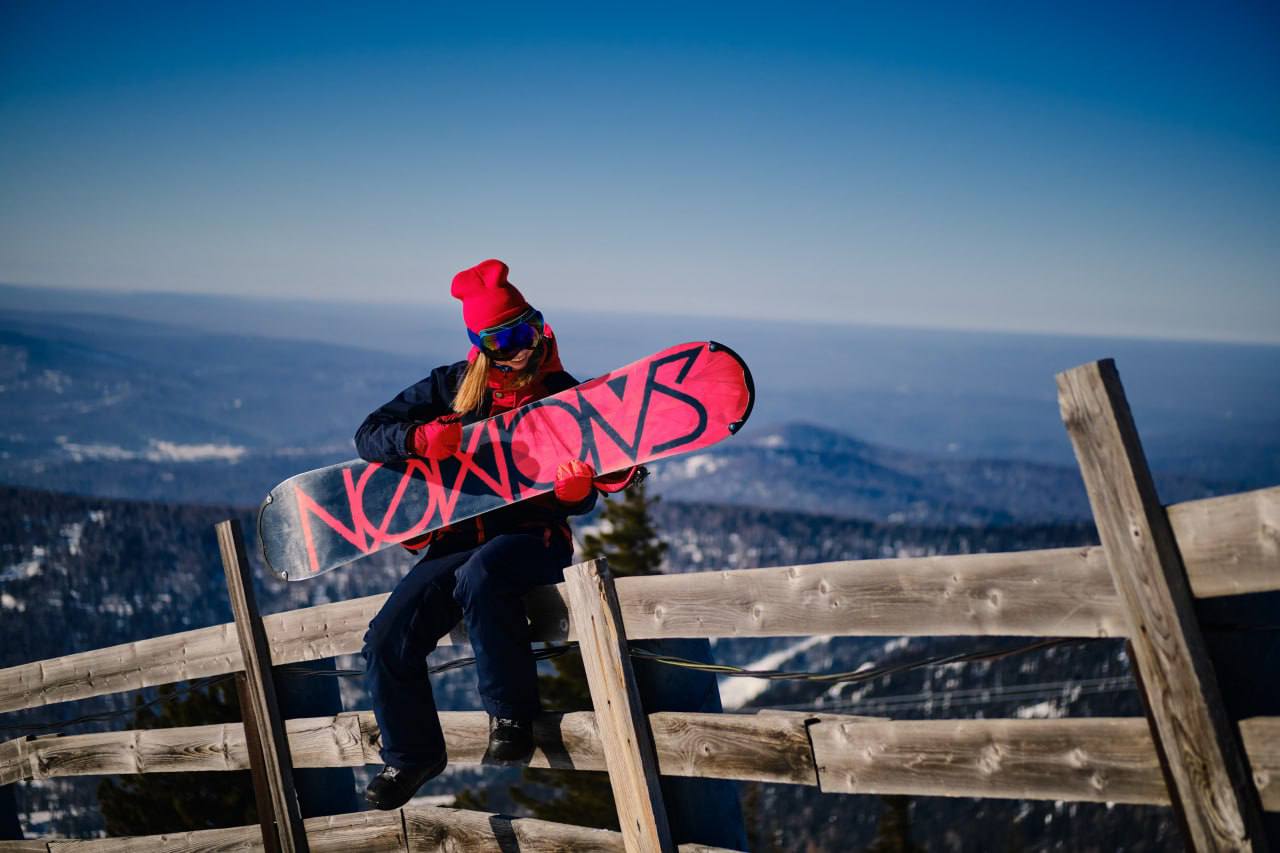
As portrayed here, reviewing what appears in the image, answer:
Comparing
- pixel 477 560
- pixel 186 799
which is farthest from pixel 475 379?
pixel 186 799

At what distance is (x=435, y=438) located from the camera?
4.09 m

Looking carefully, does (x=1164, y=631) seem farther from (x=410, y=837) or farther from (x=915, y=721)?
(x=410, y=837)

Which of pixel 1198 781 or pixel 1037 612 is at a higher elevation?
pixel 1037 612

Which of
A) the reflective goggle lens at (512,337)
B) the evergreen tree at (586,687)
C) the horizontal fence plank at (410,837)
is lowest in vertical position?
the evergreen tree at (586,687)

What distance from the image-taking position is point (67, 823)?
67375 mm

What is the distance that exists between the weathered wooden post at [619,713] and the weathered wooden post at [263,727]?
2.01m

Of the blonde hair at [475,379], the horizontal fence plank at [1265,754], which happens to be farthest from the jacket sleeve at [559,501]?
the horizontal fence plank at [1265,754]

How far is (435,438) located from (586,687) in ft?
68.3

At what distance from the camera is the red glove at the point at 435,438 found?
4090mm

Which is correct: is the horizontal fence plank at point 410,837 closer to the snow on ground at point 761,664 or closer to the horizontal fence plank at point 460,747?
the horizontal fence plank at point 460,747

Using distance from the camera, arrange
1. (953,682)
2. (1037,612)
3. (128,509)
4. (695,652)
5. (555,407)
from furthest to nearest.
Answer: (128,509)
(953,682)
(555,407)
(695,652)
(1037,612)

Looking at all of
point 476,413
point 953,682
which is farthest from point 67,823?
point 476,413

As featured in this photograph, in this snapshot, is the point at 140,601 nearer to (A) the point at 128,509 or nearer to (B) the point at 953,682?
(A) the point at 128,509

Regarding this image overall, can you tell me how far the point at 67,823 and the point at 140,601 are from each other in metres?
50.4
